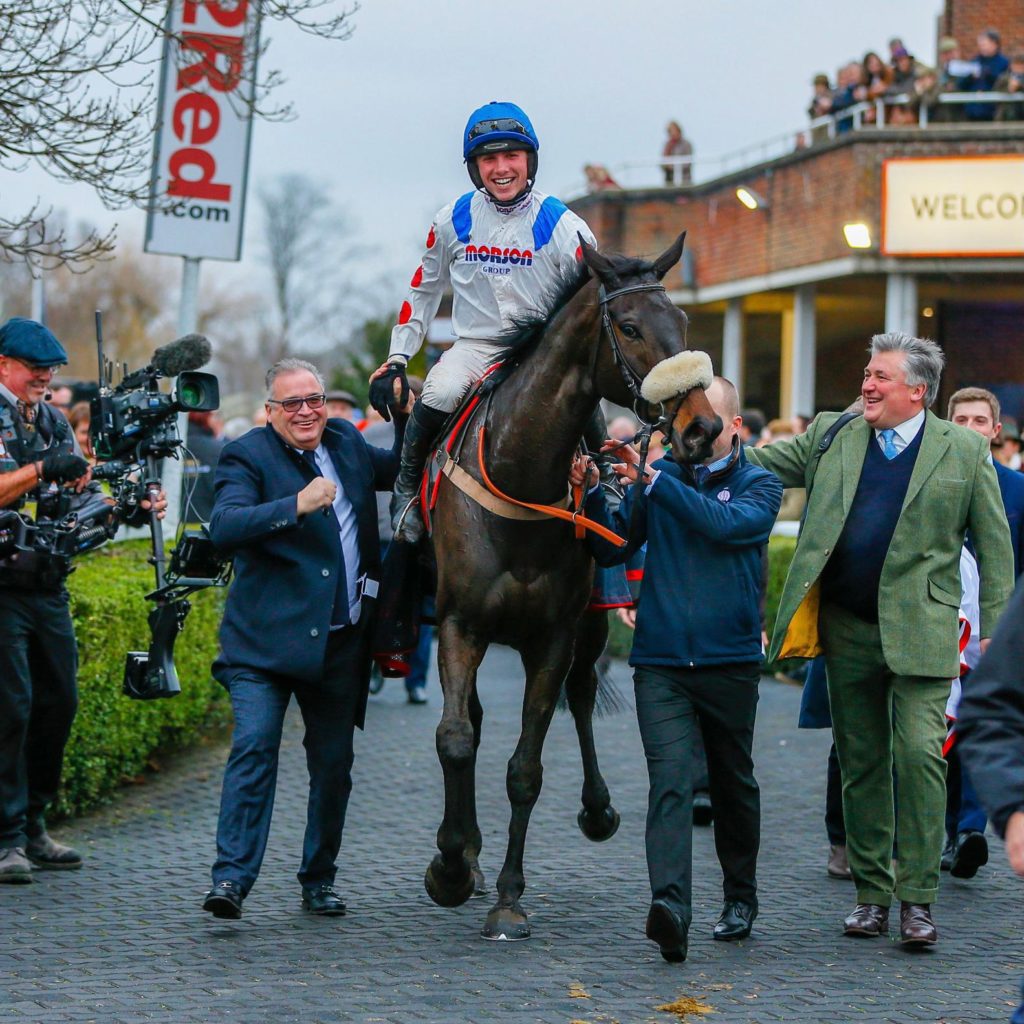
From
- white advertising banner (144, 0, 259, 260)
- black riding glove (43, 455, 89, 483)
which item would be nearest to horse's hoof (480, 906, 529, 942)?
black riding glove (43, 455, 89, 483)

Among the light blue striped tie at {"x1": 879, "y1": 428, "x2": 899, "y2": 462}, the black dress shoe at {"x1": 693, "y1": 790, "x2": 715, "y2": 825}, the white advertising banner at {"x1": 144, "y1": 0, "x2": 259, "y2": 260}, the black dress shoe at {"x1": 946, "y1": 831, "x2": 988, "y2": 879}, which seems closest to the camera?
the light blue striped tie at {"x1": 879, "y1": 428, "x2": 899, "y2": 462}

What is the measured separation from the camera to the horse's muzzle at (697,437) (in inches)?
206

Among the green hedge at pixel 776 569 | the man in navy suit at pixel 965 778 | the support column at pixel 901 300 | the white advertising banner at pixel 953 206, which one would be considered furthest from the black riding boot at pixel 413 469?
the support column at pixel 901 300

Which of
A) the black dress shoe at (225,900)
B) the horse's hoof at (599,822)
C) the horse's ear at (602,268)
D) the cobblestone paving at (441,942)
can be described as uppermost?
the horse's ear at (602,268)

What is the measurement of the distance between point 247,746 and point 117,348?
66115mm

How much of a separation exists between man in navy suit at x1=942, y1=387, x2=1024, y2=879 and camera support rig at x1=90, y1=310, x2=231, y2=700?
3234 millimetres

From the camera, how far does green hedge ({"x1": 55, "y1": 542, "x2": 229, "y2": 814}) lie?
8.10m

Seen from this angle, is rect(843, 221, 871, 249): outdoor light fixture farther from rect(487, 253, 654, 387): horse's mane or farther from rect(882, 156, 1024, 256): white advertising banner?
rect(487, 253, 654, 387): horse's mane

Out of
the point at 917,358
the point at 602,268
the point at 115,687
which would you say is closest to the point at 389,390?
the point at 602,268

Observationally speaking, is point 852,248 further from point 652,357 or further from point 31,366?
point 652,357

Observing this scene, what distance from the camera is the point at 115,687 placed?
8.40 meters

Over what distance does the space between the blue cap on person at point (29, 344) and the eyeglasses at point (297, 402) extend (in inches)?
41.8

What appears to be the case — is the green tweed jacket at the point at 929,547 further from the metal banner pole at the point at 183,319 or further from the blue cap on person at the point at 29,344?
the metal banner pole at the point at 183,319

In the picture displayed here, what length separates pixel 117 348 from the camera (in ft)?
230
